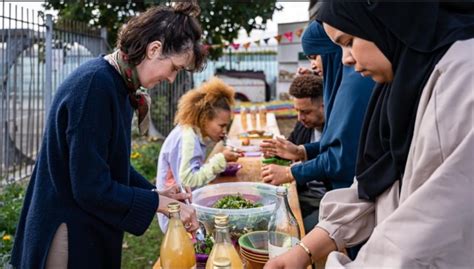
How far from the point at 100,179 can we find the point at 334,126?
113 centimetres

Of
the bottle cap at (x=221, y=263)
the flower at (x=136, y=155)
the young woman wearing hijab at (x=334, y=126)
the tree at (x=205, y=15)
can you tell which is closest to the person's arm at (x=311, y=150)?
the young woman wearing hijab at (x=334, y=126)

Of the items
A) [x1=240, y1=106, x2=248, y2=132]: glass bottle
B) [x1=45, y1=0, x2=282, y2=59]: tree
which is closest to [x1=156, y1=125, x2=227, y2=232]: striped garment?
[x1=240, y1=106, x2=248, y2=132]: glass bottle

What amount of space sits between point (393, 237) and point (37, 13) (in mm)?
5647

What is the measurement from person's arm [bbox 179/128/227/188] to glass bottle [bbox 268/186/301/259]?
122 cm

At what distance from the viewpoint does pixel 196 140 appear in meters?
2.88

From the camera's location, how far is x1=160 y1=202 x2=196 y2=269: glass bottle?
145 centimetres

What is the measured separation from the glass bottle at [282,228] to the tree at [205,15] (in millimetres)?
8477

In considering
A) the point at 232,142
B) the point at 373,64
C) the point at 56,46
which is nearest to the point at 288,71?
the point at 56,46

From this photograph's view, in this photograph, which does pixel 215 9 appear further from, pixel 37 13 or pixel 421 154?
pixel 421 154

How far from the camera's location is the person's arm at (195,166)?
2.73 metres

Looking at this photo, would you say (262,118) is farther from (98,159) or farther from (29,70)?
(98,159)

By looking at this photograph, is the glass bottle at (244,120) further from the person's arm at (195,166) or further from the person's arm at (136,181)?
the person's arm at (136,181)

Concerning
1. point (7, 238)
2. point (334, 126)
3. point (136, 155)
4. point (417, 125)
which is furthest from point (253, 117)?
point (417, 125)

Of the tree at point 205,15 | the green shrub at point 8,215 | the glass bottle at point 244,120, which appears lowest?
the green shrub at point 8,215
